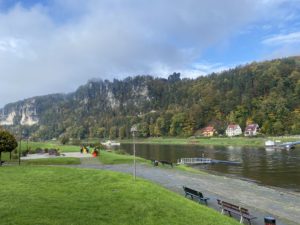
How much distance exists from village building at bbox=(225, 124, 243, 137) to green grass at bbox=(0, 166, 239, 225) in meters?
149

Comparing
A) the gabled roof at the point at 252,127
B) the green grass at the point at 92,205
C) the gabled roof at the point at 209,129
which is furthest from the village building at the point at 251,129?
the green grass at the point at 92,205

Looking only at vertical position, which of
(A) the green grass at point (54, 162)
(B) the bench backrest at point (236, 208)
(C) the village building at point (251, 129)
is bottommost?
(B) the bench backrest at point (236, 208)

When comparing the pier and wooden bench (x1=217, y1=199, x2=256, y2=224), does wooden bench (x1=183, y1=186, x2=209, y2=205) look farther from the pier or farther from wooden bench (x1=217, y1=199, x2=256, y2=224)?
the pier

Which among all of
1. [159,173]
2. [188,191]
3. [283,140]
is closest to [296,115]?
[283,140]

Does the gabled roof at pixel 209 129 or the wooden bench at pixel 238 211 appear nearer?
the wooden bench at pixel 238 211

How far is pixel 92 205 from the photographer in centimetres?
1908

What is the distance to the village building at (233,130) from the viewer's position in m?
171

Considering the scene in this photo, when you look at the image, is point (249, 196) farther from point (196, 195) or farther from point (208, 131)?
point (208, 131)

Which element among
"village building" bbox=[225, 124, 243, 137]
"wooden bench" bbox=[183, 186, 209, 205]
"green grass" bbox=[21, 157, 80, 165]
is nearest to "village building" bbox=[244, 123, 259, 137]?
"village building" bbox=[225, 124, 243, 137]

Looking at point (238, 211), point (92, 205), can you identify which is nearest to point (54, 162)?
point (92, 205)

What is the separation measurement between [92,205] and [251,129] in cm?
15242

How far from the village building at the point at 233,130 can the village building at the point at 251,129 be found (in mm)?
4985

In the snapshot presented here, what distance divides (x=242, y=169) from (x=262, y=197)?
30.3 m

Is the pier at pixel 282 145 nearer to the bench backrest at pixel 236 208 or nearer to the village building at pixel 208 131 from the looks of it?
the village building at pixel 208 131
